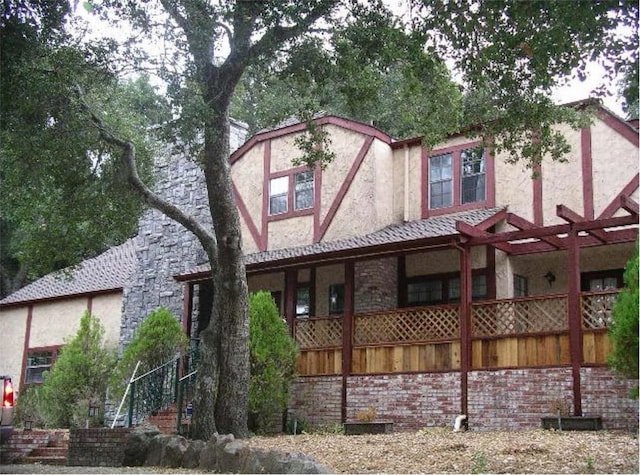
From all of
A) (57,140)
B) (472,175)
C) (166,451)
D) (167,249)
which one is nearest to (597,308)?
(472,175)

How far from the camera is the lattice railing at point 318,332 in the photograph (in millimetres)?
16984

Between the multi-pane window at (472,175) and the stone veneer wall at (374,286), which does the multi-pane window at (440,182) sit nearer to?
the multi-pane window at (472,175)

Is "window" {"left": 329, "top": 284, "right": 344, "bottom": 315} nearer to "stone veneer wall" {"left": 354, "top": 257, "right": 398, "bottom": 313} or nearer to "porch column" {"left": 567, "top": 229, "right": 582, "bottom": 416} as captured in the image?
"stone veneer wall" {"left": 354, "top": 257, "right": 398, "bottom": 313}

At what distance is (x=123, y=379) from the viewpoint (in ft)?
56.0

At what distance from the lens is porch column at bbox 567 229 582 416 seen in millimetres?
13281

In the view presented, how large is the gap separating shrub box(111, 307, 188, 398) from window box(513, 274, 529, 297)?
267 inches

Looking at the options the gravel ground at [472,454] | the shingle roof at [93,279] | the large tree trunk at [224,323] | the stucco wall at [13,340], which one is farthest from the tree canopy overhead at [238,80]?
the stucco wall at [13,340]

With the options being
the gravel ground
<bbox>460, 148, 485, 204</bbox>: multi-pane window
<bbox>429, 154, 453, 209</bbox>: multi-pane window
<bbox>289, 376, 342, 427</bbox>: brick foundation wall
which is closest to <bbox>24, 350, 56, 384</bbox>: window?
<bbox>289, 376, 342, 427</bbox>: brick foundation wall

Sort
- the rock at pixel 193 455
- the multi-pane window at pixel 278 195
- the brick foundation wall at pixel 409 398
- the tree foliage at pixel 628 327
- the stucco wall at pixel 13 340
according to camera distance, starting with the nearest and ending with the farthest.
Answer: the tree foliage at pixel 628 327 < the rock at pixel 193 455 < the brick foundation wall at pixel 409 398 < the multi-pane window at pixel 278 195 < the stucco wall at pixel 13 340

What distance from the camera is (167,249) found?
→ 20828 millimetres

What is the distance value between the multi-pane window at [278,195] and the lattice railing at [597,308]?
7807 millimetres

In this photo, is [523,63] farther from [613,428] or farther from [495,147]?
[613,428]

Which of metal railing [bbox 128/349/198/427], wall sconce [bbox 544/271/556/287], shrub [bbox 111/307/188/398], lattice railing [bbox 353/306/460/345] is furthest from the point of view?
shrub [bbox 111/307/188/398]

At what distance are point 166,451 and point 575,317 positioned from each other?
263 inches
